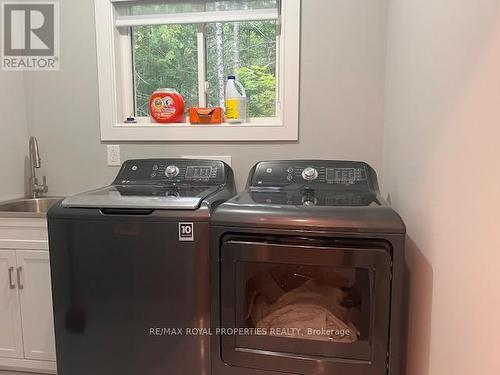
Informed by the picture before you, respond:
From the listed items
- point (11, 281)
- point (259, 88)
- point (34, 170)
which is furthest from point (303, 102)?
point (11, 281)

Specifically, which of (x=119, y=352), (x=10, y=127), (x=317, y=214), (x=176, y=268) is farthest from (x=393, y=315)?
(x=10, y=127)

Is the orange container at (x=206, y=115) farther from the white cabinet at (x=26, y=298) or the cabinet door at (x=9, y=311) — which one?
the cabinet door at (x=9, y=311)

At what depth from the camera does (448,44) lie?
40.7 inches

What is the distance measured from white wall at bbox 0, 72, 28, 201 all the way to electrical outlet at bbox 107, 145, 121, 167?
0.52 meters

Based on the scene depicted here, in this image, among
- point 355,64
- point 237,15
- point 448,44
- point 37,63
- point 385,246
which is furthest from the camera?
point 37,63

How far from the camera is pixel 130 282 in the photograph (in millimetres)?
1399

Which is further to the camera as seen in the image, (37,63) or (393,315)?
(37,63)

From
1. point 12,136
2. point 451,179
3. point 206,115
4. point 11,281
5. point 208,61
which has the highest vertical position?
point 208,61

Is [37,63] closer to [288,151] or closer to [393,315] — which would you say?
[288,151]

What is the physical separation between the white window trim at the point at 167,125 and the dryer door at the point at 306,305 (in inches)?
34.9

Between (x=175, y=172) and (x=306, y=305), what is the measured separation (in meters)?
0.92

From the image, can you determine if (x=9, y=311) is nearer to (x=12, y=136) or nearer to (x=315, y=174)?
(x=12, y=136)

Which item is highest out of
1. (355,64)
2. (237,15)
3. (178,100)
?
(237,15)

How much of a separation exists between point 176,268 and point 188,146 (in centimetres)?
91
